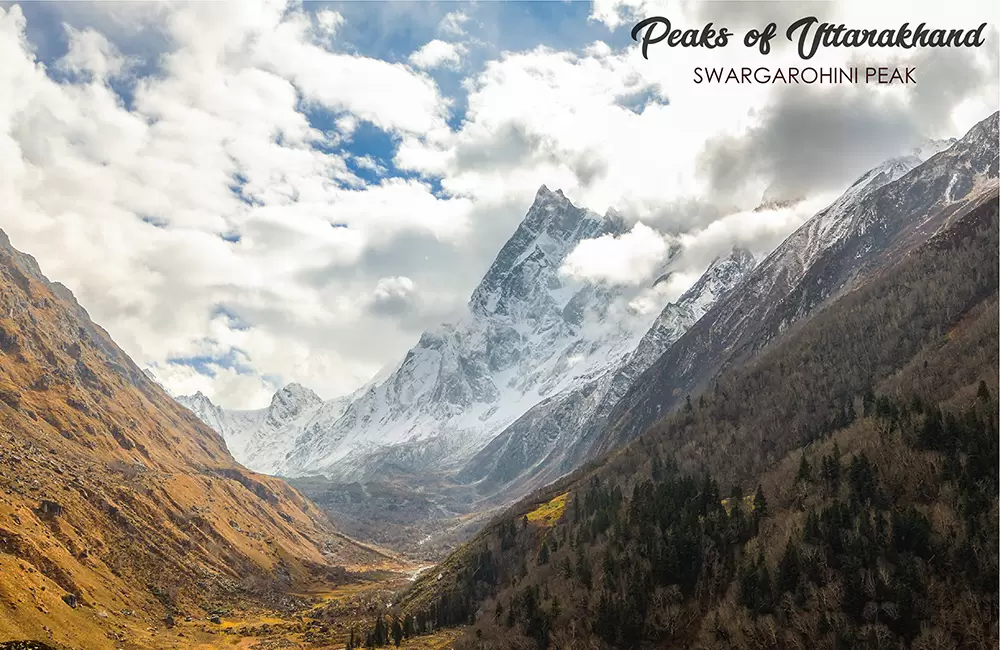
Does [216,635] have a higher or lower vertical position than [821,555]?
lower

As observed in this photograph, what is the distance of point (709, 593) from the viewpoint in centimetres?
12212

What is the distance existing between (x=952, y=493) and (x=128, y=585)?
190 m

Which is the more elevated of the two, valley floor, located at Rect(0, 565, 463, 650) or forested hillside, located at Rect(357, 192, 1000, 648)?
forested hillside, located at Rect(357, 192, 1000, 648)

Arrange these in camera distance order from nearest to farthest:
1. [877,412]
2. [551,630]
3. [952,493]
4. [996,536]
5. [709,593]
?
[996,536]
[952,493]
[709,593]
[551,630]
[877,412]

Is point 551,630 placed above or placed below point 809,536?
below

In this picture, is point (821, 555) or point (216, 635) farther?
point (216, 635)

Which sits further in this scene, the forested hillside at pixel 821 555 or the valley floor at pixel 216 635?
the valley floor at pixel 216 635

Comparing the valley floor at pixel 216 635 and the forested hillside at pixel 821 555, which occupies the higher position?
the forested hillside at pixel 821 555

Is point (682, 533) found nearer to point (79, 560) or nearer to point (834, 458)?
point (834, 458)

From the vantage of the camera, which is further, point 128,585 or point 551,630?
point 128,585

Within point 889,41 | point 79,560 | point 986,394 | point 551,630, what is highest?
point 889,41

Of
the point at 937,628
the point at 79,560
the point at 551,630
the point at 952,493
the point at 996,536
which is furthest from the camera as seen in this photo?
the point at 79,560

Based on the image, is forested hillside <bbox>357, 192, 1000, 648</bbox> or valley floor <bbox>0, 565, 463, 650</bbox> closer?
forested hillside <bbox>357, 192, 1000, 648</bbox>

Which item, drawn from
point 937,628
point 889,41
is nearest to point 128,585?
point 937,628
